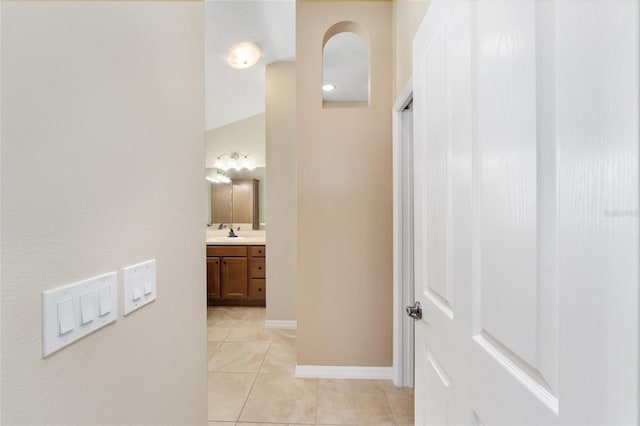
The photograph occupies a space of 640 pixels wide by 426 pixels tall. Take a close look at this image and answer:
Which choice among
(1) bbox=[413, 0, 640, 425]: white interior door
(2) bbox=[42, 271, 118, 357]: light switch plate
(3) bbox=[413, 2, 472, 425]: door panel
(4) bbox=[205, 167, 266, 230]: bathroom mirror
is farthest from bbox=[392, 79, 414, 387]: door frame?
(4) bbox=[205, 167, 266, 230]: bathroom mirror

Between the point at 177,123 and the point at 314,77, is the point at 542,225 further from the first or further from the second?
the point at 314,77

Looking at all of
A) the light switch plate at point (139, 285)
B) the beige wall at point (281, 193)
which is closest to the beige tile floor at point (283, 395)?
the beige wall at point (281, 193)

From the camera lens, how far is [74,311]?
1.80 ft

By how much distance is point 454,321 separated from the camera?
33.0 inches

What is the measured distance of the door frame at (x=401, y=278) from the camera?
6.83 ft

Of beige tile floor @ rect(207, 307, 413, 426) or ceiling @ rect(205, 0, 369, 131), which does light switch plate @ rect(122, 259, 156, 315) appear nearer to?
beige tile floor @ rect(207, 307, 413, 426)

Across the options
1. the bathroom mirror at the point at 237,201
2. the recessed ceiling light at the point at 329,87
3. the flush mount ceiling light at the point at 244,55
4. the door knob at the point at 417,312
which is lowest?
the door knob at the point at 417,312

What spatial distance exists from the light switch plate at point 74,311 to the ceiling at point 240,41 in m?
2.53

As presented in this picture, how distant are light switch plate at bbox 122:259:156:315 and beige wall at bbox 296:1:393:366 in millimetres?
1461

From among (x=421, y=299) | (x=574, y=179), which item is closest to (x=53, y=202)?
(x=574, y=179)

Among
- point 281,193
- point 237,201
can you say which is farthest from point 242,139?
point 281,193

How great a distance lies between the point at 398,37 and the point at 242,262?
3132 mm

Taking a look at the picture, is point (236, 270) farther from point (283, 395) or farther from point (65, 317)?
point (65, 317)

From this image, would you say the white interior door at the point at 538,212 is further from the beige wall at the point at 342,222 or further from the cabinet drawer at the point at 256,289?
the cabinet drawer at the point at 256,289
